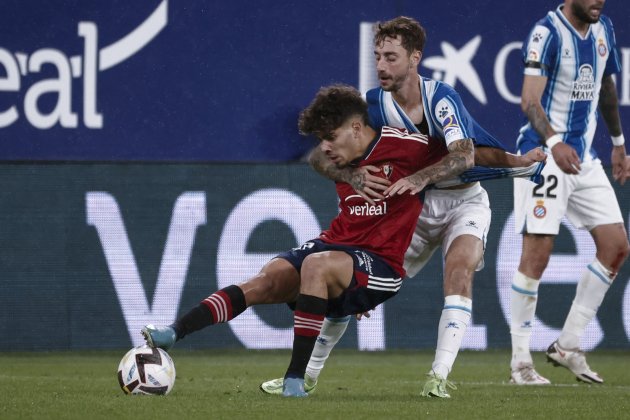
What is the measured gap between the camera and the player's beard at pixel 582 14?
776cm

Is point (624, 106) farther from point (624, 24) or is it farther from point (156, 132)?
point (156, 132)

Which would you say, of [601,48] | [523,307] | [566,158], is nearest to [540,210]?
[566,158]

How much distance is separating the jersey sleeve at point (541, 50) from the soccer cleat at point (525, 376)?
5.76ft

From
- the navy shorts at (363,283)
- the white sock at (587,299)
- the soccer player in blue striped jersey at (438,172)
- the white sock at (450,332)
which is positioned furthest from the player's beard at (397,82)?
the white sock at (587,299)

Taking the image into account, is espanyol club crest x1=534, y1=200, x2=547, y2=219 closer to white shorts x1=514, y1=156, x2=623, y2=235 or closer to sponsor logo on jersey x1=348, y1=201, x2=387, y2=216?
white shorts x1=514, y1=156, x2=623, y2=235

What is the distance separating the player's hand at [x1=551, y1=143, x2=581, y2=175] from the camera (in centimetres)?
743

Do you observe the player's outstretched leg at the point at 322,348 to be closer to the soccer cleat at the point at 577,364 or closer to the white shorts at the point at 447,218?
the white shorts at the point at 447,218

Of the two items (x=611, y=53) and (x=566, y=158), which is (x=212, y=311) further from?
(x=611, y=53)

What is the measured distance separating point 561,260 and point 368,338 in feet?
5.37

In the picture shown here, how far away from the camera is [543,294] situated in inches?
391

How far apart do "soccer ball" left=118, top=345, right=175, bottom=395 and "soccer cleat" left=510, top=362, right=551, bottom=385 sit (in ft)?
8.03

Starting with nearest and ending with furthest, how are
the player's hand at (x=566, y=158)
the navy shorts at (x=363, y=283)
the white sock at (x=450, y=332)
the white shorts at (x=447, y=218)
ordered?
the navy shorts at (x=363, y=283)
the white sock at (x=450, y=332)
the white shorts at (x=447, y=218)
the player's hand at (x=566, y=158)

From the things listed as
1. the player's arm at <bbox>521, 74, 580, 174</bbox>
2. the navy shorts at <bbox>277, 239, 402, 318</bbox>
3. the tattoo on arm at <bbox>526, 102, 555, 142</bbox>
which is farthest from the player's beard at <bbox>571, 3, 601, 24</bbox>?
the navy shorts at <bbox>277, 239, 402, 318</bbox>

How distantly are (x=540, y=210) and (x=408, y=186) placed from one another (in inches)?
76.2
